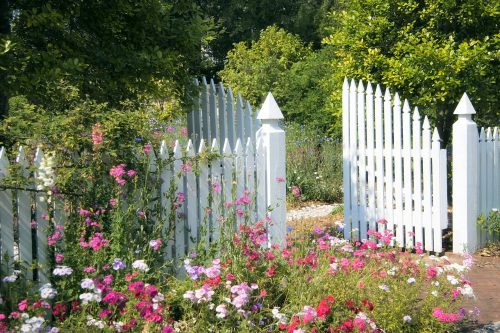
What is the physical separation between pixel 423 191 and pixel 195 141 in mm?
2796

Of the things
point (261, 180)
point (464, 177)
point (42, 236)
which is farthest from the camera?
point (464, 177)

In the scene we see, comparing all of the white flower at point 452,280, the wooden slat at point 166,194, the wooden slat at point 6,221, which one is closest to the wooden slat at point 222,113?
the wooden slat at point 166,194

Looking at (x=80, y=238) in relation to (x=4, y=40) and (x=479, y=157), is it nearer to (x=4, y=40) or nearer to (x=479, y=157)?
(x=4, y=40)

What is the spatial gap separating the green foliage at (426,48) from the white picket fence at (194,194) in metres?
3.46

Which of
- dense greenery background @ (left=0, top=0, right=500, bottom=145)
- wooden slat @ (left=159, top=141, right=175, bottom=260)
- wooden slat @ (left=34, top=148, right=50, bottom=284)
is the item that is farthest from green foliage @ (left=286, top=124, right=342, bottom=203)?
wooden slat @ (left=34, top=148, right=50, bottom=284)

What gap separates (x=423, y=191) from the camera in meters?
6.99

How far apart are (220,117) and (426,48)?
2.99m

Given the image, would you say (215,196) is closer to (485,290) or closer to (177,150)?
(177,150)

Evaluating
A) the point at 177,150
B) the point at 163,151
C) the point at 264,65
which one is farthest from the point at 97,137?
the point at 264,65

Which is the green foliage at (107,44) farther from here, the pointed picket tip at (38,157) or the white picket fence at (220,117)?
the pointed picket tip at (38,157)

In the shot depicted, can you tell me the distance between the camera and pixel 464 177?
685 cm

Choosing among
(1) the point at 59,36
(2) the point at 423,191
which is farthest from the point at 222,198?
(2) the point at 423,191

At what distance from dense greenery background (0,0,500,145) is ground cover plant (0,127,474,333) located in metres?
0.78

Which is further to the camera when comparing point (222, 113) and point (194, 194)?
point (222, 113)
